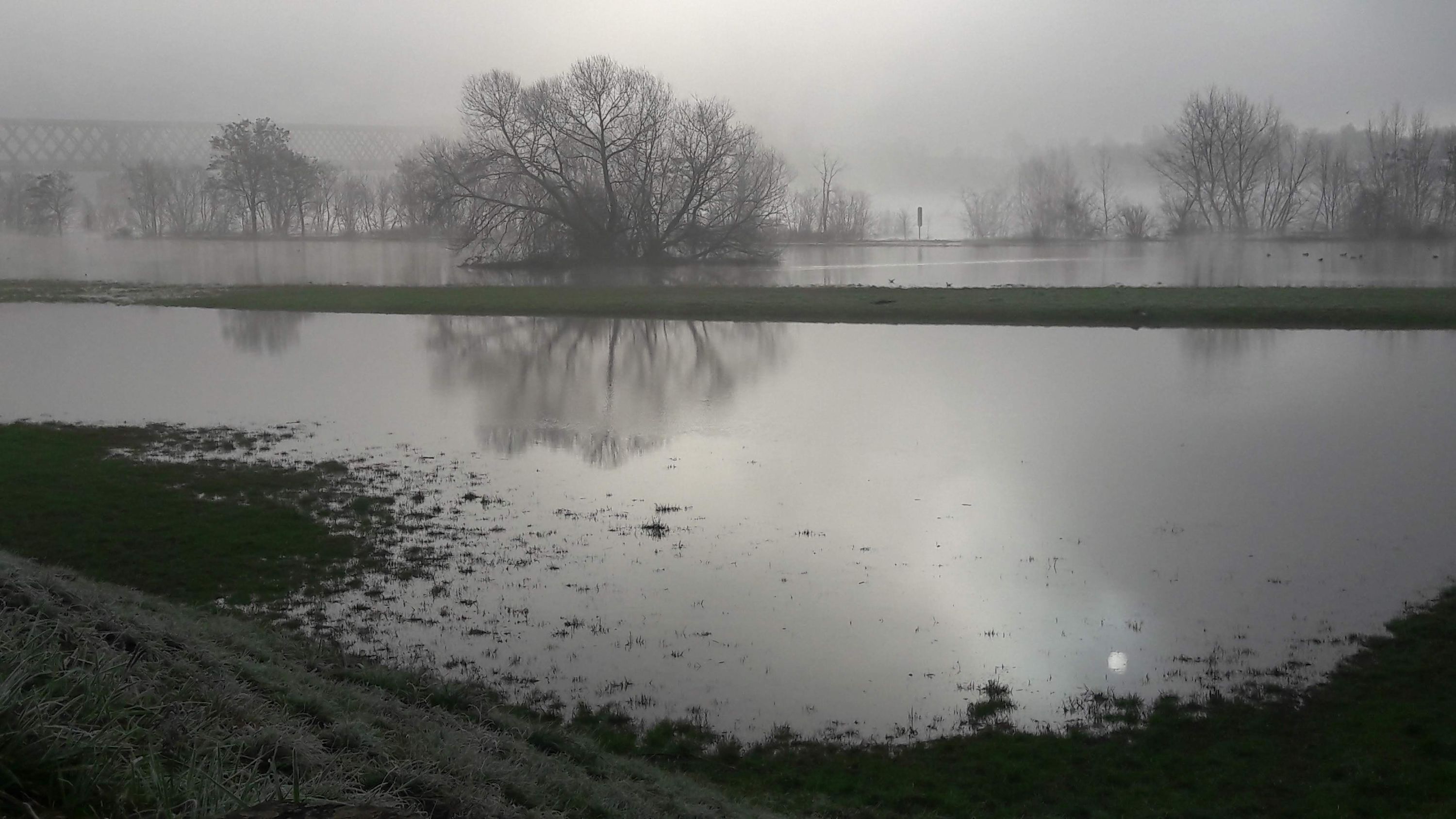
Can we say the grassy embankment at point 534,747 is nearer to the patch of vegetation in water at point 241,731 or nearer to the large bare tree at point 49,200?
the patch of vegetation in water at point 241,731

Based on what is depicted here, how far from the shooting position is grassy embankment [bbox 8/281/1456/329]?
2736 cm

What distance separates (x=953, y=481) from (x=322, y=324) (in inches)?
892

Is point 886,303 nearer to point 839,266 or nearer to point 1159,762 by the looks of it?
point 839,266

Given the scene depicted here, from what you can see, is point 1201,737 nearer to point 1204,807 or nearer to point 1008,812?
point 1204,807

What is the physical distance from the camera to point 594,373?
19922 mm

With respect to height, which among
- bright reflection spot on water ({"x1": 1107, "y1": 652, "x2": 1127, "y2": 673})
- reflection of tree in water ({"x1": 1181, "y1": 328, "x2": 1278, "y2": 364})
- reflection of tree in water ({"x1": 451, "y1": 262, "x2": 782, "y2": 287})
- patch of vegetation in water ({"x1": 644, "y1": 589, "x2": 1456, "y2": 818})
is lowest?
patch of vegetation in water ({"x1": 644, "y1": 589, "x2": 1456, "y2": 818})

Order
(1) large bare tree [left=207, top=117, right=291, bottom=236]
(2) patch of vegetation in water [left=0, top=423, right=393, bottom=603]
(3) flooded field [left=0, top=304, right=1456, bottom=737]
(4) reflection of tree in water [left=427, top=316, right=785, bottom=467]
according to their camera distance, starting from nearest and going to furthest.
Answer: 1. (3) flooded field [left=0, top=304, right=1456, bottom=737]
2. (2) patch of vegetation in water [left=0, top=423, right=393, bottom=603]
3. (4) reflection of tree in water [left=427, top=316, right=785, bottom=467]
4. (1) large bare tree [left=207, top=117, right=291, bottom=236]

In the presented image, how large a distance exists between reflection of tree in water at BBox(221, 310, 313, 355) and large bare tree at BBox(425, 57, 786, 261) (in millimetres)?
16590

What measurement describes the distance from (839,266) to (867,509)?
46403 mm

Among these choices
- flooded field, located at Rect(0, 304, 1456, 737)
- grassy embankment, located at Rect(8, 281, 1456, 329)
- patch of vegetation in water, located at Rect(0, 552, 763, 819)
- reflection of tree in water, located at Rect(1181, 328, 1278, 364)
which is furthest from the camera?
grassy embankment, located at Rect(8, 281, 1456, 329)

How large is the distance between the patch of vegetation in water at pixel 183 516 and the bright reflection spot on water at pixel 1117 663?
5.64 meters

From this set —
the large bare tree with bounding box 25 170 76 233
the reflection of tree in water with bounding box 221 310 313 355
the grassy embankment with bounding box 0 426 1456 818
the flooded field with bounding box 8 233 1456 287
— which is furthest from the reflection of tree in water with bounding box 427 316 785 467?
the large bare tree with bounding box 25 170 76 233

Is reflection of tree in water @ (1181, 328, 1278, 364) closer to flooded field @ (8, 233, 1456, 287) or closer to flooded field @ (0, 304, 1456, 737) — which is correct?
flooded field @ (0, 304, 1456, 737)

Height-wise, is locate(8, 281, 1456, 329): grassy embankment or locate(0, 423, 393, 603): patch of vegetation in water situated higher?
locate(8, 281, 1456, 329): grassy embankment
